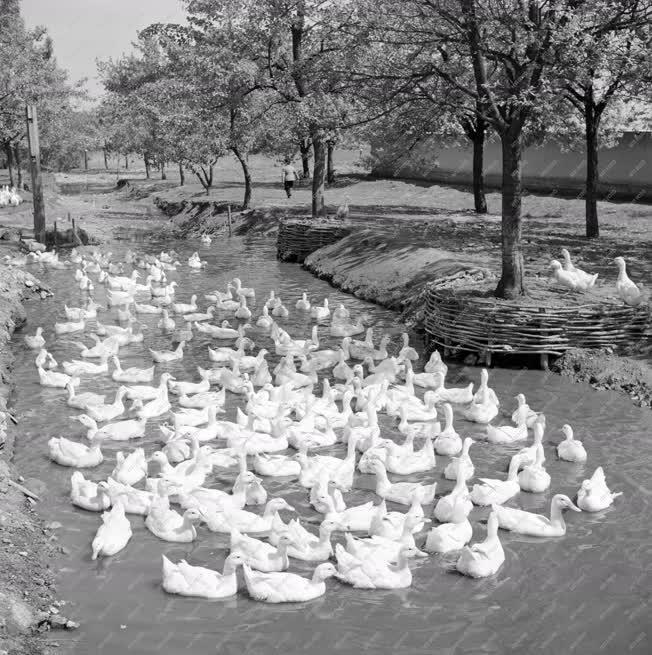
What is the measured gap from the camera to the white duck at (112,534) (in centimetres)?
984

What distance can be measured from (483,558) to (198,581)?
297 centimetres

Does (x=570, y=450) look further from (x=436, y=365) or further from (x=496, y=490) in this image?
(x=436, y=365)

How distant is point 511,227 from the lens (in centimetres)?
1783

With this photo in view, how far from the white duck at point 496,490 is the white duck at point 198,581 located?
11.5ft

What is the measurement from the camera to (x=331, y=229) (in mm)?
30609

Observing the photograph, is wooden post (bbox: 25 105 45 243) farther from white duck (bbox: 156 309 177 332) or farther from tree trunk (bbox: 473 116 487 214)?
tree trunk (bbox: 473 116 487 214)

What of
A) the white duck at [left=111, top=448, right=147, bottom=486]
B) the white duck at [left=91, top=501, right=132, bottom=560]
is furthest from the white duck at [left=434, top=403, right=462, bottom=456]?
the white duck at [left=91, top=501, right=132, bottom=560]

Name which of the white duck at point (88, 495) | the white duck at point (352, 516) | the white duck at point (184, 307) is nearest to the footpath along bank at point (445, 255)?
the white duck at point (184, 307)

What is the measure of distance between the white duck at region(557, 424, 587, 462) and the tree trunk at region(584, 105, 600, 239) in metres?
15.0

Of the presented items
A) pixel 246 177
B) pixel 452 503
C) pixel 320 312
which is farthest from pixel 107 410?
pixel 246 177

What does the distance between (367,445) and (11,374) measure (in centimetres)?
763

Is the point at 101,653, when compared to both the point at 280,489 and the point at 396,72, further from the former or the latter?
the point at 396,72

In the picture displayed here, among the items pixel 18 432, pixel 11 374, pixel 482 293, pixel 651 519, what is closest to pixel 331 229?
pixel 482 293

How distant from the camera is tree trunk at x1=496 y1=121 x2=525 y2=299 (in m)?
17.6
